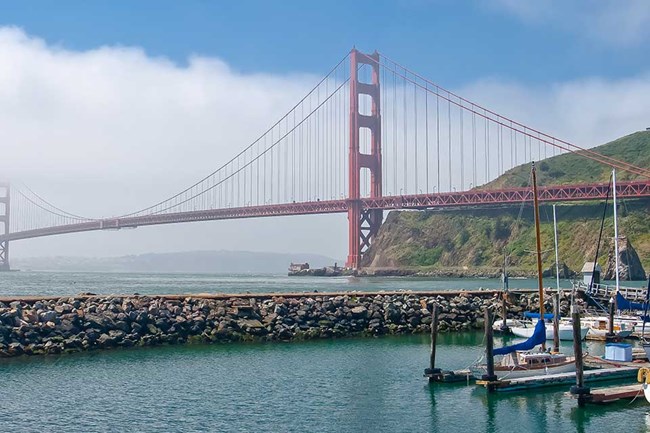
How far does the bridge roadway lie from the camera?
7562 centimetres

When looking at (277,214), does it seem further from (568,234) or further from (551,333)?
(551,333)

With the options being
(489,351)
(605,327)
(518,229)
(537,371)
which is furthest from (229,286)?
(489,351)

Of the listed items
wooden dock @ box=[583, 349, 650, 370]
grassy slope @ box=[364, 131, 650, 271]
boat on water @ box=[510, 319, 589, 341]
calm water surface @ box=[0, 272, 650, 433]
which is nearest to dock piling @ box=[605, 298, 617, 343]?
boat on water @ box=[510, 319, 589, 341]

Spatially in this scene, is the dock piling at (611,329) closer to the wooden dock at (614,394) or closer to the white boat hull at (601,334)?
the white boat hull at (601,334)

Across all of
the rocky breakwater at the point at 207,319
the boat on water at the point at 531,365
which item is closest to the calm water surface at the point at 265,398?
the boat on water at the point at 531,365

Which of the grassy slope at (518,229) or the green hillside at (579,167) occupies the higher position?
the green hillside at (579,167)

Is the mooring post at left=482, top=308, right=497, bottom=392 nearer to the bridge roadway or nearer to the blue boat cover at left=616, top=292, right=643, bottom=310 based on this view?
the blue boat cover at left=616, top=292, right=643, bottom=310

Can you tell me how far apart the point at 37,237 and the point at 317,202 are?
39402 millimetres

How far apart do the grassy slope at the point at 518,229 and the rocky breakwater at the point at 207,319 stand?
2383 inches

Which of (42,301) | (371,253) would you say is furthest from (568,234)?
(42,301)

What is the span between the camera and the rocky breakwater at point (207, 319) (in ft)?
A: 86.1

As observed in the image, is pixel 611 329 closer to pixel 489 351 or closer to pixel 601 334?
pixel 601 334

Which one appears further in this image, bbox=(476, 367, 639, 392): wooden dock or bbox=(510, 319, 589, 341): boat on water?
bbox=(510, 319, 589, 341): boat on water

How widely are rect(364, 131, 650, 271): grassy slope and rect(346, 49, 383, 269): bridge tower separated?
5967 mm
